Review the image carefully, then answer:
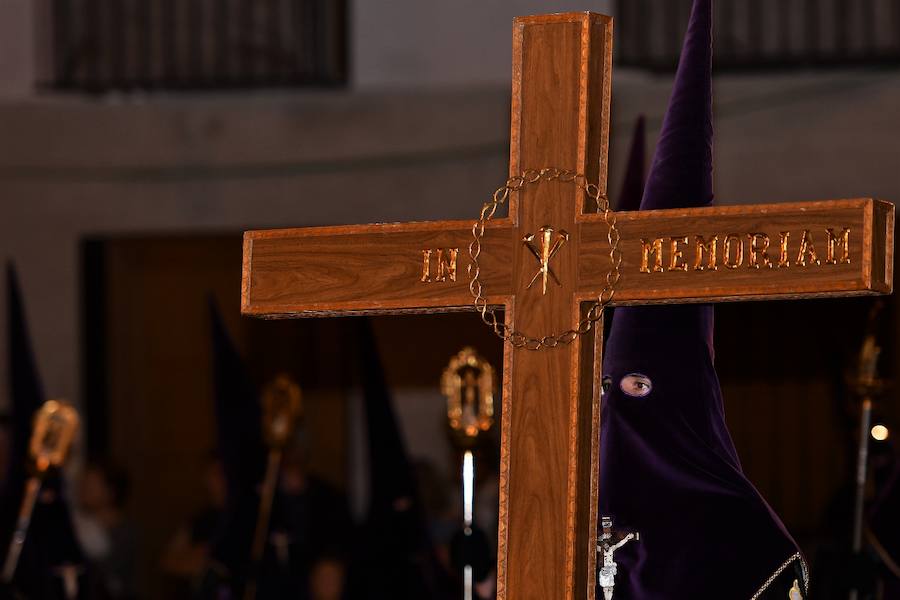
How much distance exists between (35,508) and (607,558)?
5.01 metres

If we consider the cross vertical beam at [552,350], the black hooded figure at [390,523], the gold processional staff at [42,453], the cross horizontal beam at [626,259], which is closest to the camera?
the cross horizontal beam at [626,259]

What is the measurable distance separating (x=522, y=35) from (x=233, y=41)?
8059 millimetres

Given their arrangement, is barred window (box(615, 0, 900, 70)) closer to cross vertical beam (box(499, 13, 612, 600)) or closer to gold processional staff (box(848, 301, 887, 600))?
gold processional staff (box(848, 301, 887, 600))

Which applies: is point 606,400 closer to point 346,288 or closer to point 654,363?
point 654,363

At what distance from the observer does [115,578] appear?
970 cm

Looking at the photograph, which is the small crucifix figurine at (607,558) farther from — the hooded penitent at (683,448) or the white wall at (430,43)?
the white wall at (430,43)

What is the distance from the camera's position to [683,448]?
140 inches

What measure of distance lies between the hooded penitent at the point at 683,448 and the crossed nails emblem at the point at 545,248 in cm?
22

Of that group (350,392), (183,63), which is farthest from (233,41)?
(350,392)

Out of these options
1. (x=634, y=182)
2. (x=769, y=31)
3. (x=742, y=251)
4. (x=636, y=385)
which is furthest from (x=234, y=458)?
(x=742, y=251)

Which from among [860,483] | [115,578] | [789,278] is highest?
[789,278]

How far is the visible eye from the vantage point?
3.58 metres

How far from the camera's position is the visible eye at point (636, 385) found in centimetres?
358

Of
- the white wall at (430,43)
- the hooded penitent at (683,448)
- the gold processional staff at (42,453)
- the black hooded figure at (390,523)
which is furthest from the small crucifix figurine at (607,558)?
the white wall at (430,43)
